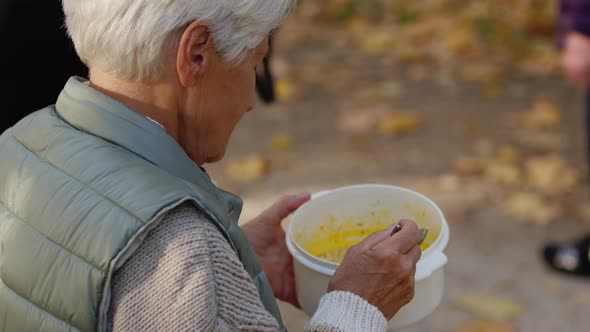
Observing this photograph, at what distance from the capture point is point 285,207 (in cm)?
212

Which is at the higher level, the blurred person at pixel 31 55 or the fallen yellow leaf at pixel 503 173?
the blurred person at pixel 31 55

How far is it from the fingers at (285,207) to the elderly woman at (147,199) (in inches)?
17.0

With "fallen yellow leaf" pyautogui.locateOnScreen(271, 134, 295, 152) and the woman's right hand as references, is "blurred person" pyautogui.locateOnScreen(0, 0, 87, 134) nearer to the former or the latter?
the woman's right hand

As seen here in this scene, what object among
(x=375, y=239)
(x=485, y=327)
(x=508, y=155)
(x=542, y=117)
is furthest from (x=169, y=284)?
(x=542, y=117)

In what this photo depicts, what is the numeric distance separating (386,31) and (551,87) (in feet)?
4.80

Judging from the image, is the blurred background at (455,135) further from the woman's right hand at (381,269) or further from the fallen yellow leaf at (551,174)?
the woman's right hand at (381,269)

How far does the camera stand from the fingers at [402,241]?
5.48 ft

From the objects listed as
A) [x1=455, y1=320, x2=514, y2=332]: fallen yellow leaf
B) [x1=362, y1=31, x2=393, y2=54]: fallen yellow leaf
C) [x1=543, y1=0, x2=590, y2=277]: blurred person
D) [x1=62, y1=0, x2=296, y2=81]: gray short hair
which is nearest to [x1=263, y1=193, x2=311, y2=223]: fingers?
[x1=62, y1=0, x2=296, y2=81]: gray short hair

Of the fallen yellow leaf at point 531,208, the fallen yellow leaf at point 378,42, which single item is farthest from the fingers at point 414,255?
the fallen yellow leaf at point 378,42

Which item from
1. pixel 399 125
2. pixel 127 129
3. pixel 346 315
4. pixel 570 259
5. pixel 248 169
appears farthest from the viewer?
pixel 399 125

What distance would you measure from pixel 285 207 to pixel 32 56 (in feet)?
3.04

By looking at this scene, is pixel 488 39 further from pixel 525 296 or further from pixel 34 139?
pixel 34 139

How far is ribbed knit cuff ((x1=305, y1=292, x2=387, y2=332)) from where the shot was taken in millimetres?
1577

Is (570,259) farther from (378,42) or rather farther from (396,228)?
(378,42)
